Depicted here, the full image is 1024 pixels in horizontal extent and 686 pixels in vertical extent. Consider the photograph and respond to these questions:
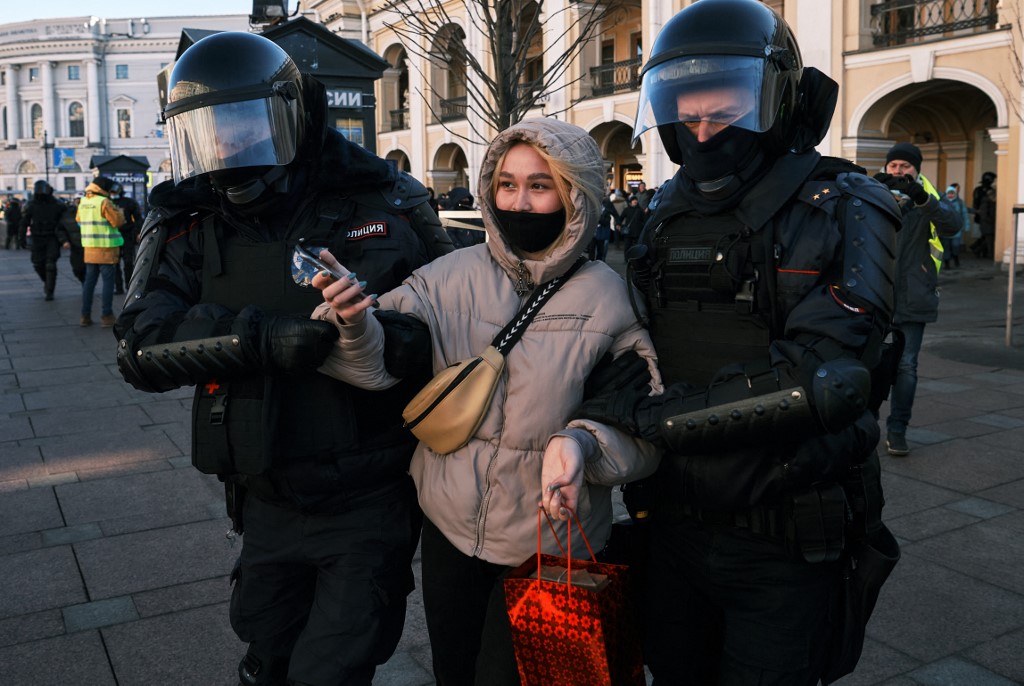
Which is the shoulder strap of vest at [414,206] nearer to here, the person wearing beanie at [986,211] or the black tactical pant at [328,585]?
the black tactical pant at [328,585]

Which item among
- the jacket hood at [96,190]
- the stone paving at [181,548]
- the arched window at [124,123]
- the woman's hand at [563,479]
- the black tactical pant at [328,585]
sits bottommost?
the stone paving at [181,548]

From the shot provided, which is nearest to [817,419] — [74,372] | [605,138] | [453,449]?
[453,449]

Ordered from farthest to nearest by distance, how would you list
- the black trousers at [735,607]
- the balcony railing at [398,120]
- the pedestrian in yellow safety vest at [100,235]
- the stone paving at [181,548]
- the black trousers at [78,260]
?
the balcony railing at [398,120] < the black trousers at [78,260] < the pedestrian in yellow safety vest at [100,235] < the stone paving at [181,548] < the black trousers at [735,607]

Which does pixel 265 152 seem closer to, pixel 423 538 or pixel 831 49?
pixel 423 538

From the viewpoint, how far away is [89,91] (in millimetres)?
92938

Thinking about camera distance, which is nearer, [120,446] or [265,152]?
[265,152]

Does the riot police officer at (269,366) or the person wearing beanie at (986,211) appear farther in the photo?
the person wearing beanie at (986,211)

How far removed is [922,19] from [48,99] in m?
91.8

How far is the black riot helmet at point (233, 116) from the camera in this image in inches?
95.1

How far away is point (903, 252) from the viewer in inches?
228

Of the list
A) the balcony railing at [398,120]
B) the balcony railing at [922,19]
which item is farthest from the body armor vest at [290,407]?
the balcony railing at [398,120]

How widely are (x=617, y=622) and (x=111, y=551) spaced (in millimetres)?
3114

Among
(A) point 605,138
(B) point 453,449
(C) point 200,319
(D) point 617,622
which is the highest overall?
(A) point 605,138

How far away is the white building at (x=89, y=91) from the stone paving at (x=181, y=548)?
9269cm
